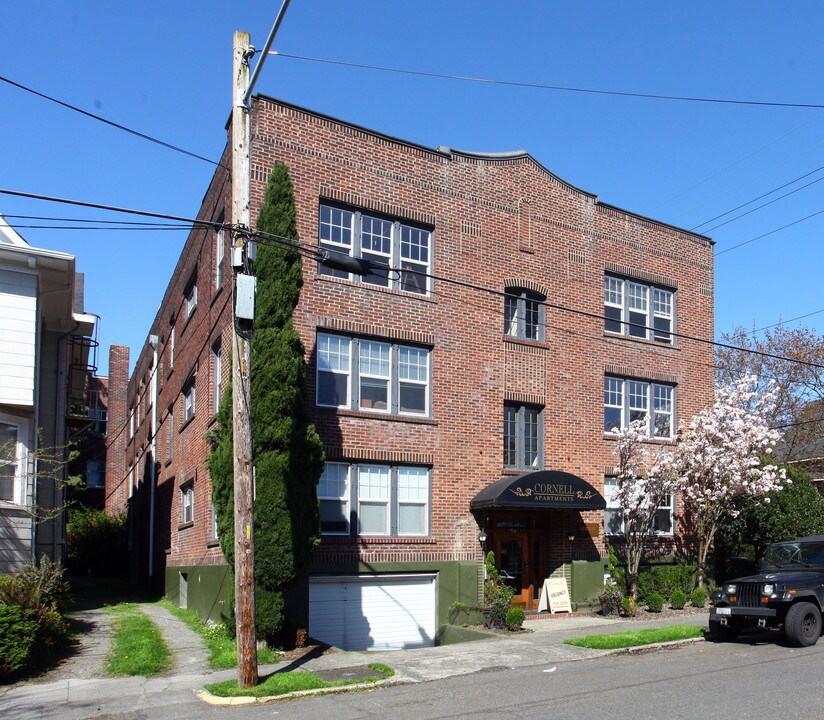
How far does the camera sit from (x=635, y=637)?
Result: 15.3 metres

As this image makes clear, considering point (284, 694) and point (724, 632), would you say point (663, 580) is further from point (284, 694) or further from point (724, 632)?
point (284, 694)

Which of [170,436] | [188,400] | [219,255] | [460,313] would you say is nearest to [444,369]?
[460,313]

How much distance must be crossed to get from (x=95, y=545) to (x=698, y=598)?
78.5ft

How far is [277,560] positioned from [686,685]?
656 centimetres

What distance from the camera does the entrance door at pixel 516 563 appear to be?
20109mm

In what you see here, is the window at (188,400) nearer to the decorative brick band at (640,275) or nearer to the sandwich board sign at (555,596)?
the sandwich board sign at (555,596)

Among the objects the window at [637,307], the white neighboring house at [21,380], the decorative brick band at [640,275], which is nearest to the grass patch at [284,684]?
the white neighboring house at [21,380]

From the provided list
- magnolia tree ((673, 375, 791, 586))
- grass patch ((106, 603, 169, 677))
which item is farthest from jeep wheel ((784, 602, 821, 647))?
Result: grass patch ((106, 603, 169, 677))

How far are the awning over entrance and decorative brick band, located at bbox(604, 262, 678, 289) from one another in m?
6.05

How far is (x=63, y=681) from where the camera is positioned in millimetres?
12422

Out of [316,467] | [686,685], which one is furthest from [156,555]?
[686,685]

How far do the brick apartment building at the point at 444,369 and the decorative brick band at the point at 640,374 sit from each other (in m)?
0.08

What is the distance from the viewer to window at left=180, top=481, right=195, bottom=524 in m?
21.9

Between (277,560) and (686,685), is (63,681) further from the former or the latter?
(686,685)
